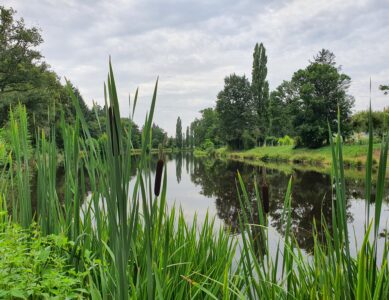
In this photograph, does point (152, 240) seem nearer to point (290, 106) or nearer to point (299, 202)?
point (299, 202)

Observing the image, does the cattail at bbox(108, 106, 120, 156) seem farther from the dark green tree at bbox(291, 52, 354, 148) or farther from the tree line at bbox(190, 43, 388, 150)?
the dark green tree at bbox(291, 52, 354, 148)

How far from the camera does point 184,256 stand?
234 cm

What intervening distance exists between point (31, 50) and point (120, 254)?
80.4 ft

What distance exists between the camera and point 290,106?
112 feet

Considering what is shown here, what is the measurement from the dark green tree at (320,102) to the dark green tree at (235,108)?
13.6 meters

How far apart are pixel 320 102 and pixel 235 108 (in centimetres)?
1711

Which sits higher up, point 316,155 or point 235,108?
point 235,108

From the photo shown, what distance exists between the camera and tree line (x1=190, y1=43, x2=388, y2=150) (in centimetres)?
3133

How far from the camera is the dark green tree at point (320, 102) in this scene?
31188 millimetres

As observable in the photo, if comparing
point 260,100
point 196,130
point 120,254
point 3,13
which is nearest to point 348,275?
point 120,254

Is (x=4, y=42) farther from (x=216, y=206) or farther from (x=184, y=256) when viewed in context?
(x=184, y=256)

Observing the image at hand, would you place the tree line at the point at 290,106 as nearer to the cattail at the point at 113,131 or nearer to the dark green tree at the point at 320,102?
the dark green tree at the point at 320,102

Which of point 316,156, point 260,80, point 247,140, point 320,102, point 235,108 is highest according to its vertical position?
point 260,80

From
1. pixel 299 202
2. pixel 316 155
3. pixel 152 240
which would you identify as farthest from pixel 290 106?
pixel 152 240
